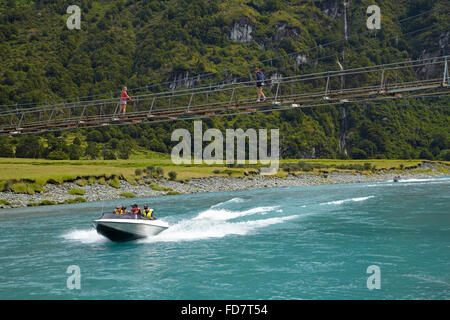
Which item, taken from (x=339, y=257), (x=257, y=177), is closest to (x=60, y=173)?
(x=257, y=177)

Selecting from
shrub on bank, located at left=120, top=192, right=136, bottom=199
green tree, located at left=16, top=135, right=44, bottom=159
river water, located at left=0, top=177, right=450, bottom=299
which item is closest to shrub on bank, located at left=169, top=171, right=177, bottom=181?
shrub on bank, located at left=120, top=192, right=136, bottom=199

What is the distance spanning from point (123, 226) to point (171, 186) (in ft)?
156

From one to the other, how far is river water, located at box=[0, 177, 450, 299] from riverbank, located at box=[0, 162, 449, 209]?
59.7 feet

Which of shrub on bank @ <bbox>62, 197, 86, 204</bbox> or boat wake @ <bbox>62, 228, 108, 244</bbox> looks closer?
boat wake @ <bbox>62, 228, 108, 244</bbox>

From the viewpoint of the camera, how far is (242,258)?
22.0 metres

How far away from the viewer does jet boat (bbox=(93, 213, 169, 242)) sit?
26156 mm

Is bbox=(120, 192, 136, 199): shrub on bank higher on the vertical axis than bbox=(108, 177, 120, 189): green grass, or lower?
lower

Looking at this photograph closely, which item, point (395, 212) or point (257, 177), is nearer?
point (395, 212)

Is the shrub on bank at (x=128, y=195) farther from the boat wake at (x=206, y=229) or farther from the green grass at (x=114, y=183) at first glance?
the boat wake at (x=206, y=229)

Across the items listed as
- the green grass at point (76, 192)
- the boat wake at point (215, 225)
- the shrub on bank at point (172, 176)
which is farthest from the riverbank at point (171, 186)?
the boat wake at point (215, 225)

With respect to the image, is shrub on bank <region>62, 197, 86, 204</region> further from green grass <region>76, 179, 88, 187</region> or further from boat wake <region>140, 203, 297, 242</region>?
boat wake <region>140, 203, 297, 242</region>
